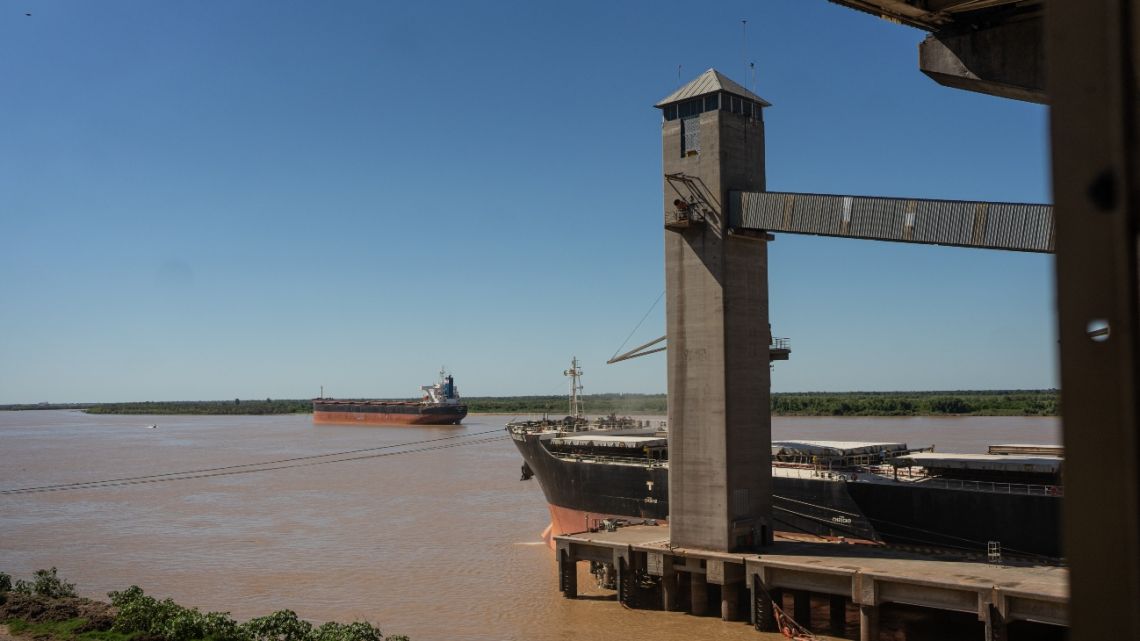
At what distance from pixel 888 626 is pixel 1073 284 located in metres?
22.9

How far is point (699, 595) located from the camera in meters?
23.9

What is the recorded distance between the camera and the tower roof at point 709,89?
79.7 feet

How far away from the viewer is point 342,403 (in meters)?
139

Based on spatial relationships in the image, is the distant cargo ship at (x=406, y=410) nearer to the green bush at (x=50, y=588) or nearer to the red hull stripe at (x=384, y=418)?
the red hull stripe at (x=384, y=418)

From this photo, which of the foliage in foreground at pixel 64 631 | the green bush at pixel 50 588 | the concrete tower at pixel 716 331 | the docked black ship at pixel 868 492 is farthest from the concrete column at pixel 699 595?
the green bush at pixel 50 588

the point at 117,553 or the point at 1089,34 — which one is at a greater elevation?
the point at 1089,34

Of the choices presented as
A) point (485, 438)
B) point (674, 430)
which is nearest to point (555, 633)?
point (674, 430)

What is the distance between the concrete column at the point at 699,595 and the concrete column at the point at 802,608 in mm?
2628

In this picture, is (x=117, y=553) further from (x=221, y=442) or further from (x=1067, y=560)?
(x=221, y=442)

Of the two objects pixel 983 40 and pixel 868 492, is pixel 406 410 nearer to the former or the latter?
pixel 868 492

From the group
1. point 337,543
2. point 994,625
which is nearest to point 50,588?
point 337,543

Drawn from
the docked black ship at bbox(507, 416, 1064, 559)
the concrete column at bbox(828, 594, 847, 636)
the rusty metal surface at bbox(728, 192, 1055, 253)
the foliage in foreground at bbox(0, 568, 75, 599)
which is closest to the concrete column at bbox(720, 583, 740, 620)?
the concrete column at bbox(828, 594, 847, 636)

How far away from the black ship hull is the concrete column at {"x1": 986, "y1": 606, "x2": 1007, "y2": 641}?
6312 millimetres


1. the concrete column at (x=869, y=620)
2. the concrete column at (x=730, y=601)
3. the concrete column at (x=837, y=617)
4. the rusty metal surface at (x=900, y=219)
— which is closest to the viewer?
the rusty metal surface at (x=900, y=219)
